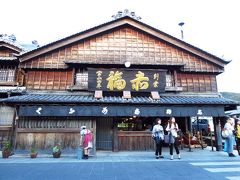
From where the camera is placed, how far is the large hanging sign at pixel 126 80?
1409 cm

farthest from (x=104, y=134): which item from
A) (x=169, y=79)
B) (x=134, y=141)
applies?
(x=169, y=79)

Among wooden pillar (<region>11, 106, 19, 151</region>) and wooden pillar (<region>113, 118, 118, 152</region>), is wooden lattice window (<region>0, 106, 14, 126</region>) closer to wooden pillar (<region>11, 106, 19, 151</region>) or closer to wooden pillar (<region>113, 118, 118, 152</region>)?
wooden pillar (<region>11, 106, 19, 151</region>)

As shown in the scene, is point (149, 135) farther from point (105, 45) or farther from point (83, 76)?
point (105, 45)

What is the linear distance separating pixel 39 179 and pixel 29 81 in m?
9.39

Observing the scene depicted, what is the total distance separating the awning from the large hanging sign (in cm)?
178

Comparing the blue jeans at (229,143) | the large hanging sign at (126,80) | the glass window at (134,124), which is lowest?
the blue jeans at (229,143)

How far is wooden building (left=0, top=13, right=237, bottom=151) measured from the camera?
1269 centimetres

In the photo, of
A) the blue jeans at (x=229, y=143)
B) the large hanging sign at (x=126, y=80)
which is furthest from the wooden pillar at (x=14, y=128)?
the blue jeans at (x=229, y=143)

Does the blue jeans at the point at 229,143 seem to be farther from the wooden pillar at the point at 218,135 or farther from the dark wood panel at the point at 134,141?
the dark wood panel at the point at 134,141

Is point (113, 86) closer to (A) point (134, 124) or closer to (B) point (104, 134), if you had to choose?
(B) point (104, 134)

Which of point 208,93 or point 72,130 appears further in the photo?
point 208,93

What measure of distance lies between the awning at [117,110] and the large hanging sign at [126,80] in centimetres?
178

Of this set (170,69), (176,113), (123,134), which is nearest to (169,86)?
(170,69)

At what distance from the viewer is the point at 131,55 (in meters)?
15.4
